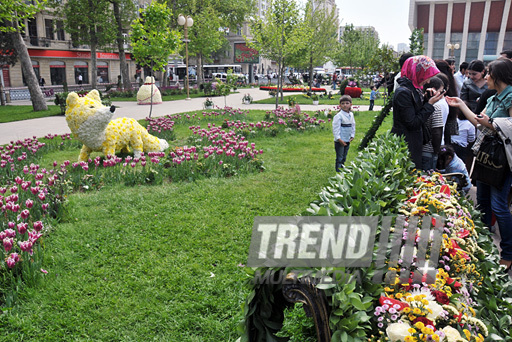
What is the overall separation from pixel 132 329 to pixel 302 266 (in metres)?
2.00

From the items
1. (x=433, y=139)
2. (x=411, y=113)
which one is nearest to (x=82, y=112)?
(x=411, y=113)

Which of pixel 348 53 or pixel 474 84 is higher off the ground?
pixel 348 53

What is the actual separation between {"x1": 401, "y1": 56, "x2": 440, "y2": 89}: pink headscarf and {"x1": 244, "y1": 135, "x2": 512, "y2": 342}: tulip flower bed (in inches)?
71.5

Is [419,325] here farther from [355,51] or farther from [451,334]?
[355,51]

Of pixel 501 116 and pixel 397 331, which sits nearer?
pixel 397 331

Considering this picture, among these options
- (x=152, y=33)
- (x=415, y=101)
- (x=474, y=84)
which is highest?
(x=152, y=33)

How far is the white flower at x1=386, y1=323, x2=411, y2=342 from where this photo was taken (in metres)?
1.74

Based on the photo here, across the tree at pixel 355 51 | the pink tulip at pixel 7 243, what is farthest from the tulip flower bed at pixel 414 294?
the tree at pixel 355 51

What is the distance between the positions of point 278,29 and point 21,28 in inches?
490

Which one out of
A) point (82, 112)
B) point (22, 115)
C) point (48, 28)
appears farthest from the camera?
point (48, 28)

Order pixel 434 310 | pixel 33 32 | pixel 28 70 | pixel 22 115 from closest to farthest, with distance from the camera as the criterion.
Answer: pixel 434 310
pixel 22 115
pixel 28 70
pixel 33 32

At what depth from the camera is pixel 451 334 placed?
5.72 ft

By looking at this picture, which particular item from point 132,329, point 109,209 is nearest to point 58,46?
point 109,209

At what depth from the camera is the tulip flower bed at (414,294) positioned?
1.83 metres
